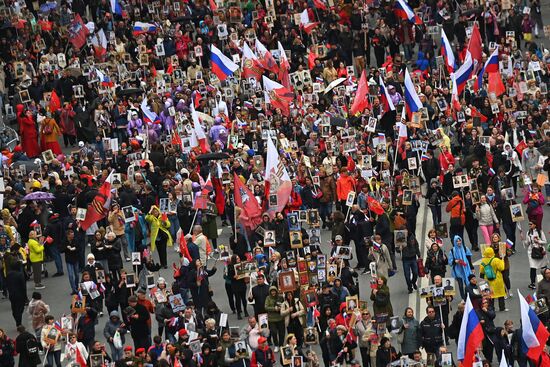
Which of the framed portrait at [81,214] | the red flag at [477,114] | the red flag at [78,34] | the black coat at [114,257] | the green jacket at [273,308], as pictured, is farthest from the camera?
the red flag at [78,34]

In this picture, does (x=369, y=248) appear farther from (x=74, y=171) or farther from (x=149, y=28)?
(x=149, y=28)

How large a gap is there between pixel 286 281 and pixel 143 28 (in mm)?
21228

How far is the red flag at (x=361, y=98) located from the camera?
175 feet

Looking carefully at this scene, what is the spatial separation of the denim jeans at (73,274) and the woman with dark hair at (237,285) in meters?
3.94

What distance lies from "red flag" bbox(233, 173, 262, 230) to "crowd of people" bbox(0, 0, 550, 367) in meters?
0.06

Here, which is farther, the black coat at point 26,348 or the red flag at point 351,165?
the red flag at point 351,165

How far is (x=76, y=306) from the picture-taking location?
41312 millimetres

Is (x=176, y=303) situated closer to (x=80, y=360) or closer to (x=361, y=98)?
(x=80, y=360)

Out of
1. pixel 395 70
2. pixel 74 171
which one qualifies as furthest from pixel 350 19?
pixel 74 171

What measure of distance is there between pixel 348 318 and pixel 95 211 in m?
8.72

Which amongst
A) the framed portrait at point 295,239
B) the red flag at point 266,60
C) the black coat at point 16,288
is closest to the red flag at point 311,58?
the red flag at point 266,60

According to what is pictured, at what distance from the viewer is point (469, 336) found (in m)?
38.4

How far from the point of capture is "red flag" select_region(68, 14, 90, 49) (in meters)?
59.9

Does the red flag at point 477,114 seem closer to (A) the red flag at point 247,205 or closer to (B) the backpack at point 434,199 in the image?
(B) the backpack at point 434,199
